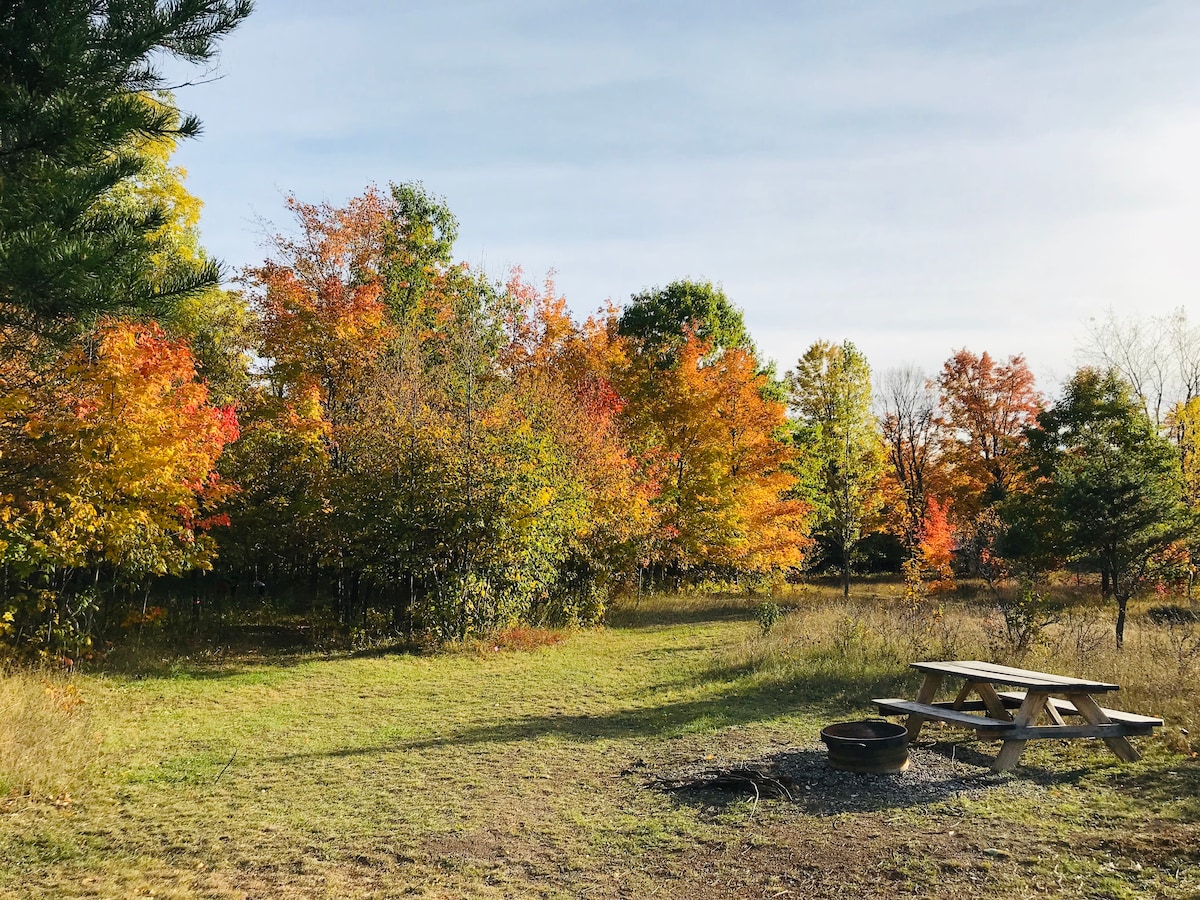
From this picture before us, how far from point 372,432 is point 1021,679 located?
38.4 ft

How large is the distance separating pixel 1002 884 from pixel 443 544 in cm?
1141

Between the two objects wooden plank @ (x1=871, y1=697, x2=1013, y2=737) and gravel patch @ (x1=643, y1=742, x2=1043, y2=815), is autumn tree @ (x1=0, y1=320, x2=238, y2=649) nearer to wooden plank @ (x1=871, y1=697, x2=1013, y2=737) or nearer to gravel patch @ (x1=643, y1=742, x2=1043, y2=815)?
gravel patch @ (x1=643, y1=742, x2=1043, y2=815)

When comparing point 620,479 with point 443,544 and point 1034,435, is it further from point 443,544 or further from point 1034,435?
point 1034,435

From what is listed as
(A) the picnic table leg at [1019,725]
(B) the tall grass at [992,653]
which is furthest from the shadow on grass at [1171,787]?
(A) the picnic table leg at [1019,725]

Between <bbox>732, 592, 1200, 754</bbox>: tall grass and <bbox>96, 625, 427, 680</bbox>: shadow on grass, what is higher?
<bbox>732, 592, 1200, 754</bbox>: tall grass

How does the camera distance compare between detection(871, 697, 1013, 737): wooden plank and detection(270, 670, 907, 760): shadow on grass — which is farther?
detection(270, 670, 907, 760): shadow on grass

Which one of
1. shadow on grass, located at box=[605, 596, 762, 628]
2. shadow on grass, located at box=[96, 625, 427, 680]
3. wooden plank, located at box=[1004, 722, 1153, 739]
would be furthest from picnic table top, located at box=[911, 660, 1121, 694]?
shadow on grass, located at box=[605, 596, 762, 628]

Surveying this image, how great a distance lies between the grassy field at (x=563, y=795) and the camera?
438 cm

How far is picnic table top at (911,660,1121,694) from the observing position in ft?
19.9

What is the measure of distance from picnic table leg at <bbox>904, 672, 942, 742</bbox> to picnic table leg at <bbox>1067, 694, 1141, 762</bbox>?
1.12 m

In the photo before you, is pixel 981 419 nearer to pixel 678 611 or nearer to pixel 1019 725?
pixel 678 611

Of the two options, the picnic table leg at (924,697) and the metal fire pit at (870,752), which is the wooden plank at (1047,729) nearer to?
the picnic table leg at (924,697)

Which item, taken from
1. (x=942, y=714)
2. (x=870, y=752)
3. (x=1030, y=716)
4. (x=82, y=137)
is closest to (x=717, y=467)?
(x=942, y=714)

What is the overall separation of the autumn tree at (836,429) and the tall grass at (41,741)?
25488mm
